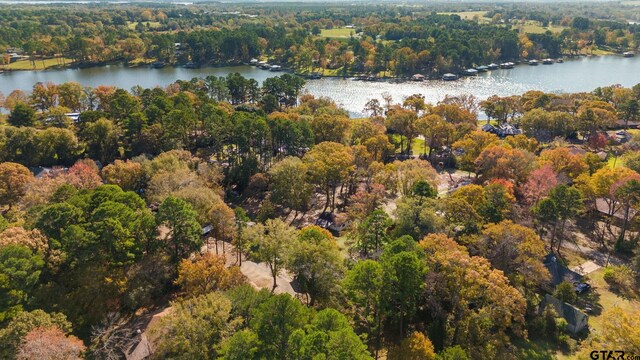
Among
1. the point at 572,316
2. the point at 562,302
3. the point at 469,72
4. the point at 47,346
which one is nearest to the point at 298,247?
the point at 47,346

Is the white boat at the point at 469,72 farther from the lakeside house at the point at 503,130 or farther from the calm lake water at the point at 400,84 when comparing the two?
the lakeside house at the point at 503,130

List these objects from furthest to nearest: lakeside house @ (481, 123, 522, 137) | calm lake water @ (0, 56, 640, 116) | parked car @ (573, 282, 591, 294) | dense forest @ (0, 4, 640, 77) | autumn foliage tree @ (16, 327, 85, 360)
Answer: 1. dense forest @ (0, 4, 640, 77)
2. calm lake water @ (0, 56, 640, 116)
3. lakeside house @ (481, 123, 522, 137)
4. parked car @ (573, 282, 591, 294)
5. autumn foliage tree @ (16, 327, 85, 360)

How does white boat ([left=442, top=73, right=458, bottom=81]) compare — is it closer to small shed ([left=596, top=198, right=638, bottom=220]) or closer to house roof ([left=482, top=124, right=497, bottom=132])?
house roof ([left=482, top=124, right=497, bottom=132])

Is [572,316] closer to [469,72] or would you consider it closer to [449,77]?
[449,77]

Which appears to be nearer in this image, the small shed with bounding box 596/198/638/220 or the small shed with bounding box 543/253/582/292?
the small shed with bounding box 543/253/582/292

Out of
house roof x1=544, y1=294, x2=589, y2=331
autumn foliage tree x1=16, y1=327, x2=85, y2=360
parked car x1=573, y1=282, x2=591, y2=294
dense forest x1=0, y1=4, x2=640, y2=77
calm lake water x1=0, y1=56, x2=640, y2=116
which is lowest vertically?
parked car x1=573, y1=282, x2=591, y2=294

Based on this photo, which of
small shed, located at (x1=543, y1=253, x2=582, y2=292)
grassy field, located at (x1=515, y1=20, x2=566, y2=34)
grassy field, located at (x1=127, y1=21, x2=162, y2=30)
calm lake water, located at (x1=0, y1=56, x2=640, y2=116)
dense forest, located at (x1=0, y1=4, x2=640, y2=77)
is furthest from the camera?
grassy field, located at (x1=127, y1=21, x2=162, y2=30)

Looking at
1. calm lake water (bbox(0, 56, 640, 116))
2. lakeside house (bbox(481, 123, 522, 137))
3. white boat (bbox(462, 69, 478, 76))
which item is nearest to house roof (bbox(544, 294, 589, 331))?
lakeside house (bbox(481, 123, 522, 137))

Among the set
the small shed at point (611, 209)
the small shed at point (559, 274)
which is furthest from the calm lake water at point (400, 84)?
the small shed at point (559, 274)
